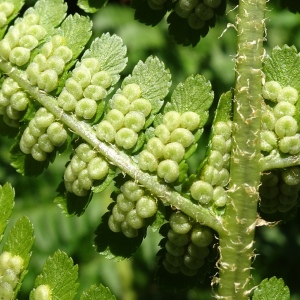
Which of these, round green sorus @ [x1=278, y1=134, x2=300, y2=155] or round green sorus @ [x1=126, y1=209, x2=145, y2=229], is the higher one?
round green sorus @ [x1=278, y1=134, x2=300, y2=155]

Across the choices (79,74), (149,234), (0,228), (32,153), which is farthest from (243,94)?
(149,234)

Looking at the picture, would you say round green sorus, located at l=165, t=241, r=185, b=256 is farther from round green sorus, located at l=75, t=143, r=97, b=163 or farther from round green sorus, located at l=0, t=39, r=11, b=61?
round green sorus, located at l=0, t=39, r=11, b=61

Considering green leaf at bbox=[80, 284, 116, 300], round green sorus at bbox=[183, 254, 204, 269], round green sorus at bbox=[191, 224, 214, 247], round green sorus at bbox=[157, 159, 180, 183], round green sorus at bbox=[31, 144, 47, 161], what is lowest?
green leaf at bbox=[80, 284, 116, 300]

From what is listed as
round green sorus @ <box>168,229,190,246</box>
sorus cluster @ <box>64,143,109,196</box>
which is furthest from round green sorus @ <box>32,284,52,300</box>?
round green sorus @ <box>168,229,190,246</box>

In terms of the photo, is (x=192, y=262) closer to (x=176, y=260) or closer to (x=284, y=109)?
(x=176, y=260)

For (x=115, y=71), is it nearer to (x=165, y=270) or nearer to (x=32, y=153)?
(x=32, y=153)

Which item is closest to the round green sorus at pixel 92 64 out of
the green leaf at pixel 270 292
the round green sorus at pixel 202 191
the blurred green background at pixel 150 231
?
the round green sorus at pixel 202 191

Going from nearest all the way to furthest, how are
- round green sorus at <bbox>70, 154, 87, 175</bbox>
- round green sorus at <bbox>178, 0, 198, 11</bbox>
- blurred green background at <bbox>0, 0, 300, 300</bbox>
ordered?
round green sorus at <bbox>70, 154, 87, 175</bbox>
round green sorus at <bbox>178, 0, 198, 11</bbox>
blurred green background at <bbox>0, 0, 300, 300</bbox>

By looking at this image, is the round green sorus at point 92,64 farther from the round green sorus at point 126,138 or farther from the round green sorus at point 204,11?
the round green sorus at point 204,11
